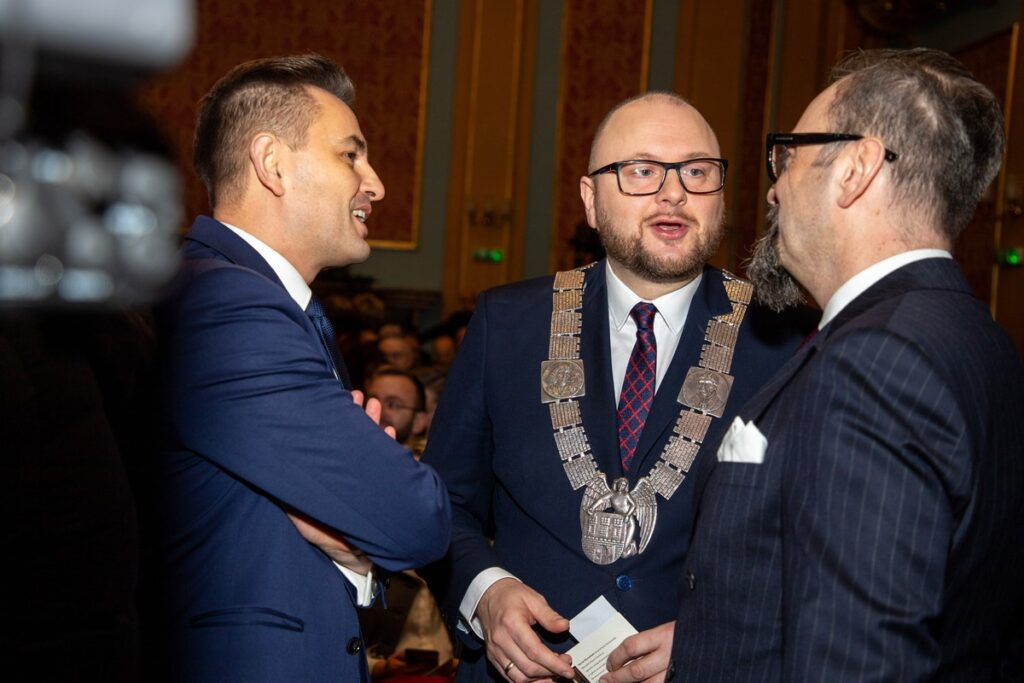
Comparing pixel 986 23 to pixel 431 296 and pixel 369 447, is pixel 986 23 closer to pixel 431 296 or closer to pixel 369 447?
pixel 431 296

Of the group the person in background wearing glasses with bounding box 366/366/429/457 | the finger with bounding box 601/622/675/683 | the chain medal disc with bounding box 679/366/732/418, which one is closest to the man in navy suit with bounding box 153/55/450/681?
the finger with bounding box 601/622/675/683

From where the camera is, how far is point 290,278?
5.85ft

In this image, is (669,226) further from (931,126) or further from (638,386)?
(931,126)

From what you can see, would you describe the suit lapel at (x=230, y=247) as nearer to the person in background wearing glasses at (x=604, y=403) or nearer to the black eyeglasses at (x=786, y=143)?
the person in background wearing glasses at (x=604, y=403)

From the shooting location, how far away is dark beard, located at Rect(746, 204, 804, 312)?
165cm

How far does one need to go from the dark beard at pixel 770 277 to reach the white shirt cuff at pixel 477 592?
0.68 meters

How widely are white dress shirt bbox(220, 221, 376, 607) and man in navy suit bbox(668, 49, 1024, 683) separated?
537 mm

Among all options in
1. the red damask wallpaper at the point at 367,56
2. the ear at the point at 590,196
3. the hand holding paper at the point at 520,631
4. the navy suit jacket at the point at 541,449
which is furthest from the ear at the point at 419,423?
the red damask wallpaper at the point at 367,56

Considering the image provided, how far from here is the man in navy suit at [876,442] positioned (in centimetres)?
113

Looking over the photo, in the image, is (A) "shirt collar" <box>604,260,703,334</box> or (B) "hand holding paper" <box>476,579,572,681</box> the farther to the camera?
(A) "shirt collar" <box>604,260,703,334</box>

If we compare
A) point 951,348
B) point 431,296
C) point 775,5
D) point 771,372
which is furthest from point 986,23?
point 951,348

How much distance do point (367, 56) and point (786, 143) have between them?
888 centimetres

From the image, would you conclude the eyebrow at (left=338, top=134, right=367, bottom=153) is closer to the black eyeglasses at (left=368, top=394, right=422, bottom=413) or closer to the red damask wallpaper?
the black eyeglasses at (left=368, top=394, right=422, bottom=413)

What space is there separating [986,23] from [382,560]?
8210mm
